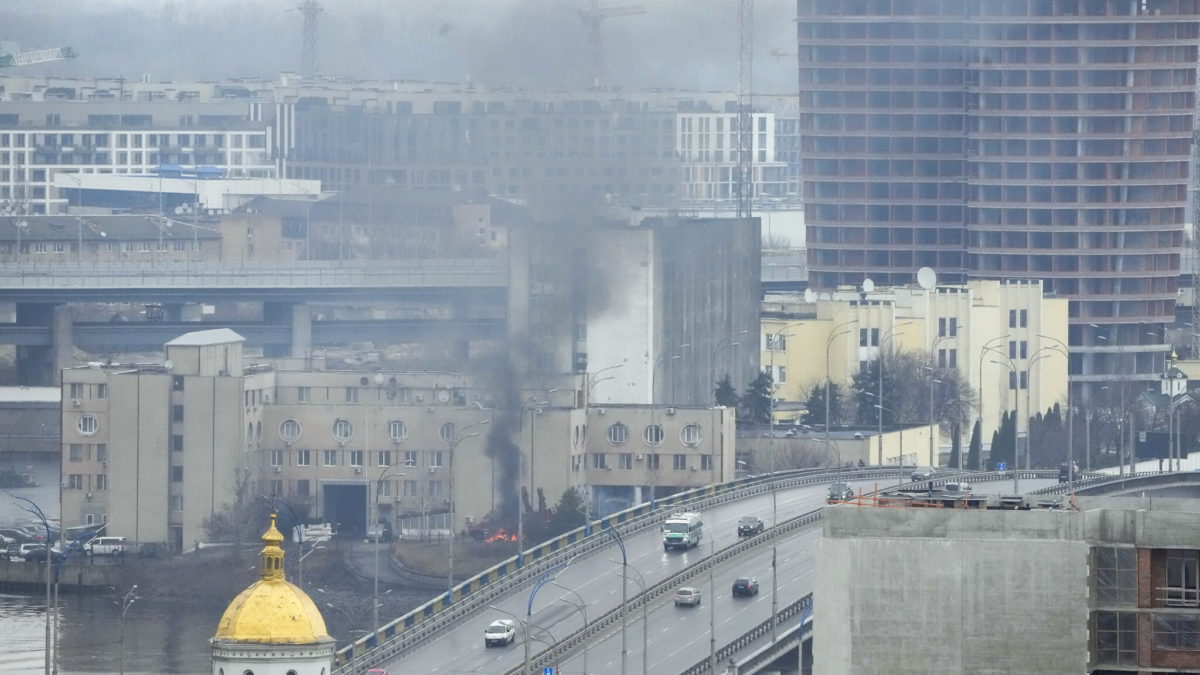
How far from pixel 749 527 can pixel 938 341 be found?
40.9 m

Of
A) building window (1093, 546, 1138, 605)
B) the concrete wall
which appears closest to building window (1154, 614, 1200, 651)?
building window (1093, 546, 1138, 605)

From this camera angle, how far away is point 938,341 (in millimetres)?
115438

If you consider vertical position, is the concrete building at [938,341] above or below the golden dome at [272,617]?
above

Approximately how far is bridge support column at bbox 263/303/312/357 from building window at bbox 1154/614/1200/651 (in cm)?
9526

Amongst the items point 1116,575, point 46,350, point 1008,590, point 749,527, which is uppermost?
point 46,350

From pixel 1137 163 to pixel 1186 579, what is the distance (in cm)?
9564

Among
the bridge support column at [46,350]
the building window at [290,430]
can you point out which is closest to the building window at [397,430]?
the building window at [290,430]

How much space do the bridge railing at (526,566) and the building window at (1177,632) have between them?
2924cm

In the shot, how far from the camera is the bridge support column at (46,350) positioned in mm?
123188

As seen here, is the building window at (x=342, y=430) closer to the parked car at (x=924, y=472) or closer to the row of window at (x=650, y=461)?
the row of window at (x=650, y=461)

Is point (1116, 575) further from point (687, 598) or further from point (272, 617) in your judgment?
point (687, 598)

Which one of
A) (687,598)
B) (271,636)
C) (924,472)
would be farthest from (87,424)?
(271,636)

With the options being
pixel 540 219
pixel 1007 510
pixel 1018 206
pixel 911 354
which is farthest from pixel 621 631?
pixel 1018 206

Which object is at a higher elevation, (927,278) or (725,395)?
(927,278)
